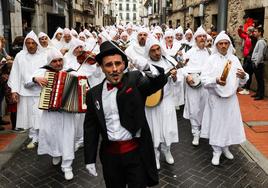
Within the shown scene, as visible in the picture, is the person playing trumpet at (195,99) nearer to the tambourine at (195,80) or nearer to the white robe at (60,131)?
the tambourine at (195,80)

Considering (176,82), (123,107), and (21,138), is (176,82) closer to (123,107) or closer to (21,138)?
(123,107)

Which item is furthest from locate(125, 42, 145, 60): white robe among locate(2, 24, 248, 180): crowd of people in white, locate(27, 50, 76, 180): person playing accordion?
locate(27, 50, 76, 180): person playing accordion

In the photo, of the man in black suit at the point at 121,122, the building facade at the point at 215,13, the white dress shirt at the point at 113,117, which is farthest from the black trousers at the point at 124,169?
the building facade at the point at 215,13

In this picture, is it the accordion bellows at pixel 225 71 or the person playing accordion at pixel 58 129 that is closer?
the accordion bellows at pixel 225 71

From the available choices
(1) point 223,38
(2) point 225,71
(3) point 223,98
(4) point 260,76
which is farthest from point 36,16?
(2) point 225,71

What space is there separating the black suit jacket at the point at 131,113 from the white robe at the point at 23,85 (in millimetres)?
3144

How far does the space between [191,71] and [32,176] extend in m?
3.44

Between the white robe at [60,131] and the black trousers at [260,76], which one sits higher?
the black trousers at [260,76]

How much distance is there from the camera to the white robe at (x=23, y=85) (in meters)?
6.12

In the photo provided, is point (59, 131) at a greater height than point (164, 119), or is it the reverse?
point (164, 119)

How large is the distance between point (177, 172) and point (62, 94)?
2.12 metres

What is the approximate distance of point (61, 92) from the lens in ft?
15.9

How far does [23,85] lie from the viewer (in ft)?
20.2

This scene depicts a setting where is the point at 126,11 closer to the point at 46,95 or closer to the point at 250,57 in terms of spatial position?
the point at 250,57
